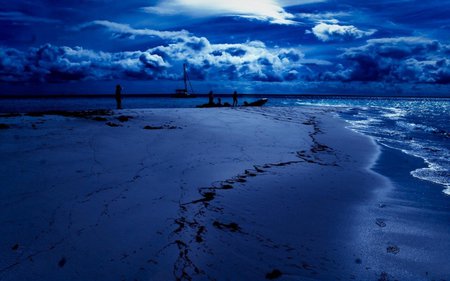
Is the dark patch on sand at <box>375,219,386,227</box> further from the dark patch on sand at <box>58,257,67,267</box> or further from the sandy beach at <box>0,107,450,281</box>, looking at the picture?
the dark patch on sand at <box>58,257,67,267</box>

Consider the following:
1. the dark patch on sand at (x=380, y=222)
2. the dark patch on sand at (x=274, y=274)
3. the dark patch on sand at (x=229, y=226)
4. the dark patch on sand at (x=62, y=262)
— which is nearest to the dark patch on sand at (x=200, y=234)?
the dark patch on sand at (x=229, y=226)

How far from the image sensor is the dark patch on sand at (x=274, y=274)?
2609 millimetres

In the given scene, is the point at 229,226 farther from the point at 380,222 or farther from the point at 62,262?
the point at 380,222

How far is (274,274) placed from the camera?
2648 millimetres

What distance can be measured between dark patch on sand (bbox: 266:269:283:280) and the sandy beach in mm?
14

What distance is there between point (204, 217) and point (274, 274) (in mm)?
1254

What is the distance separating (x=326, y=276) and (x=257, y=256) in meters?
0.66

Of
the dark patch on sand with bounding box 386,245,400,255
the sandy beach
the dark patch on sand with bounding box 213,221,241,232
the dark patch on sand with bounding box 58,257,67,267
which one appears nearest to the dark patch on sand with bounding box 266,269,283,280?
the sandy beach

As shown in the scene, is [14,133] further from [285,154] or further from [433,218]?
[433,218]

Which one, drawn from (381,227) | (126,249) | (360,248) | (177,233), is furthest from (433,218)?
(126,249)

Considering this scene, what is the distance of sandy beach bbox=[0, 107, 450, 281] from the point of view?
269cm

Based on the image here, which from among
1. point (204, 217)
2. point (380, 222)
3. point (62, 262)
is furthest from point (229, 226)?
point (380, 222)

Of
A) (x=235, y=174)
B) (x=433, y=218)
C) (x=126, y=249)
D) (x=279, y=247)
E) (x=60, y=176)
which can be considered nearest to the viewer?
(x=126, y=249)

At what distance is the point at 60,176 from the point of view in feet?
15.2
